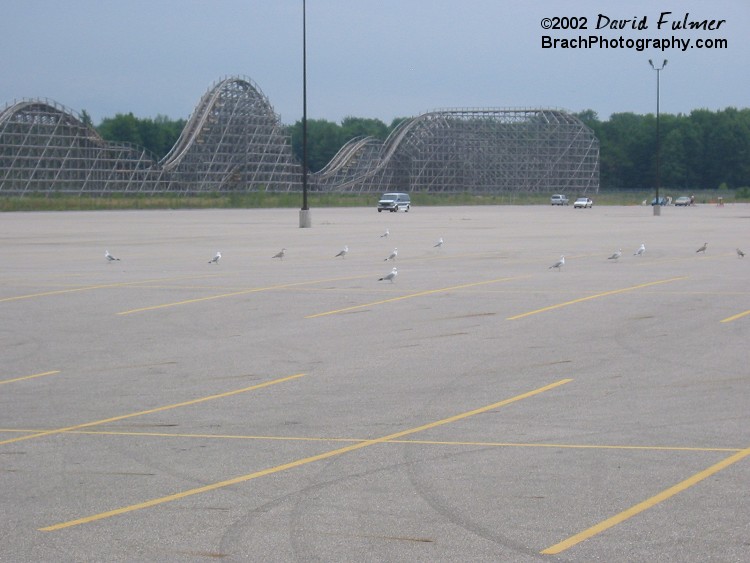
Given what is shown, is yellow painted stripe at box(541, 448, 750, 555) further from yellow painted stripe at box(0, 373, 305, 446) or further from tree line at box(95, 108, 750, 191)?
tree line at box(95, 108, 750, 191)

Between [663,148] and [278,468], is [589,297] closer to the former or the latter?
[278,468]

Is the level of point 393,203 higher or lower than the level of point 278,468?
higher

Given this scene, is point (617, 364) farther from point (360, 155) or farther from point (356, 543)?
point (360, 155)

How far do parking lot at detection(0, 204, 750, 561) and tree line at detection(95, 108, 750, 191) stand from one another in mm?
156811

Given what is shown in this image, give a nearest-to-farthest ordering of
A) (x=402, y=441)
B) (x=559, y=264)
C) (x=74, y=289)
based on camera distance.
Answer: (x=402, y=441)
(x=74, y=289)
(x=559, y=264)

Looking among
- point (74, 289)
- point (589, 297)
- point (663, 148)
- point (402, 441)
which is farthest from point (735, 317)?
point (663, 148)

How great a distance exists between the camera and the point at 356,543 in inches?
244

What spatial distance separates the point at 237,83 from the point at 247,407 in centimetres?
11488

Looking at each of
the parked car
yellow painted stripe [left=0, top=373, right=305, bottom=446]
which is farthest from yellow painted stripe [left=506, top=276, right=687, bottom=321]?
the parked car

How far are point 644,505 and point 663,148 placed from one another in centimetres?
18174

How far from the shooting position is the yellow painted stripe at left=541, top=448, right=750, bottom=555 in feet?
20.1

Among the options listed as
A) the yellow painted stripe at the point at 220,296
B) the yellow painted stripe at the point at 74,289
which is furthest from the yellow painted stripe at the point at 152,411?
the yellow painted stripe at the point at 74,289

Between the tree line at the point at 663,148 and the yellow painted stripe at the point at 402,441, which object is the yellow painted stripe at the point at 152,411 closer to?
the yellow painted stripe at the point at 402,441

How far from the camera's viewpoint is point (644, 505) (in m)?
6.86
